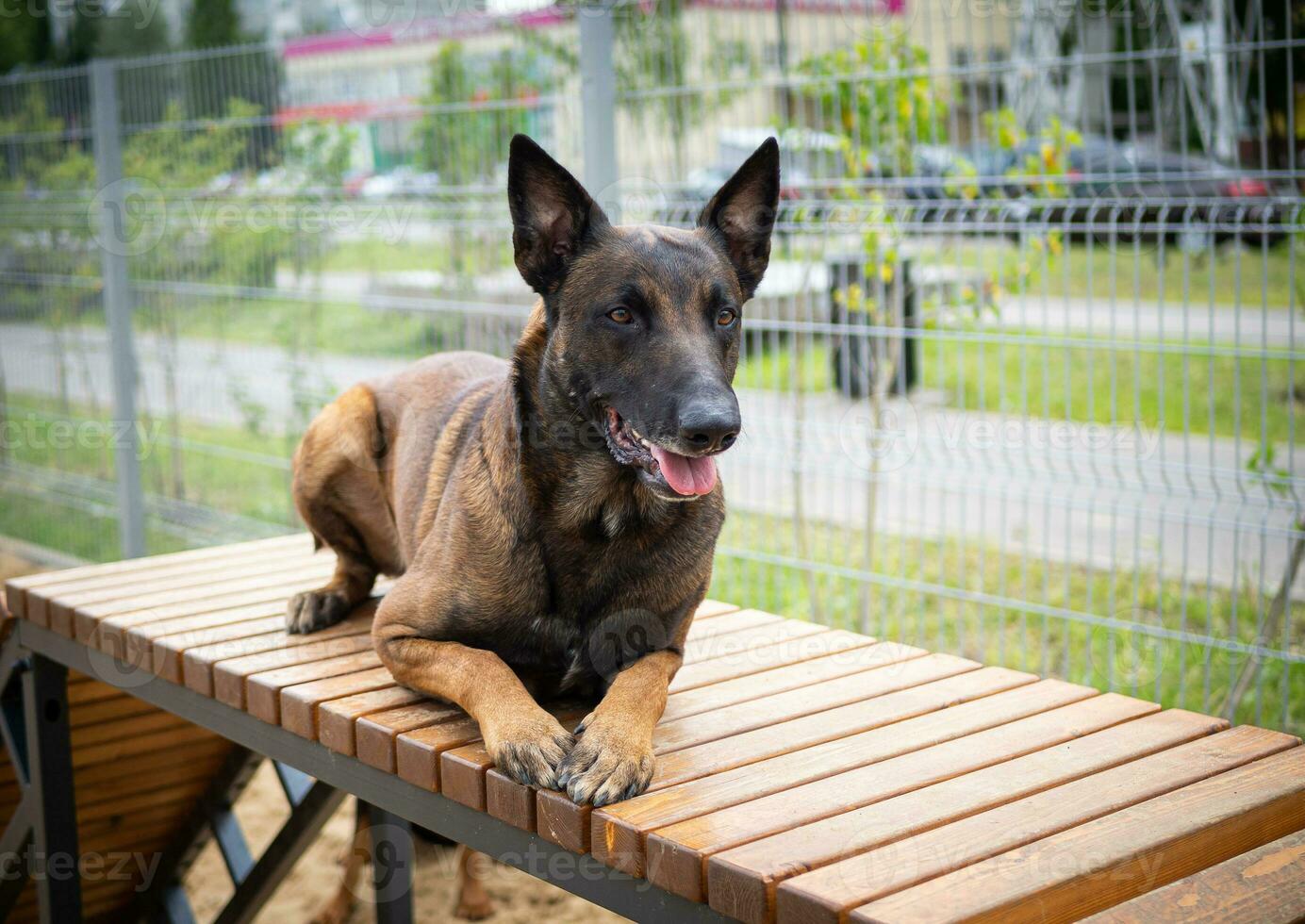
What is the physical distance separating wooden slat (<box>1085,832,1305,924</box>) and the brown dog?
3.09ft

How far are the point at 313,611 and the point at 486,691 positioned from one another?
1211 mm

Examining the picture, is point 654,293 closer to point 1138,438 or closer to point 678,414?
point 678,414

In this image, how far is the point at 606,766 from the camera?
236 centimetres

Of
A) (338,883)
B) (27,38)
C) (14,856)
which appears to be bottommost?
(338,883)

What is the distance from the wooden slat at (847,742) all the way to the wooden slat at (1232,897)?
0.65 meters

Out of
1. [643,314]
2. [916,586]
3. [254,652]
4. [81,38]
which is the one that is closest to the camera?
[643,314]

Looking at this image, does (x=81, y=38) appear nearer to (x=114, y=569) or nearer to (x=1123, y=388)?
(x=1123, y=388)

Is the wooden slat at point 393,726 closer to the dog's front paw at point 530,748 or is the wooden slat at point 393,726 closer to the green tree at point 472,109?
the dog's front paw at point 530,748

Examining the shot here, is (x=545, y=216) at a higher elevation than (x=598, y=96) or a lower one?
lower

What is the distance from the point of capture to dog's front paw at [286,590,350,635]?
3594 millimetres

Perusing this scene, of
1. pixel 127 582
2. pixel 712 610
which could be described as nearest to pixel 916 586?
pixel 712 610

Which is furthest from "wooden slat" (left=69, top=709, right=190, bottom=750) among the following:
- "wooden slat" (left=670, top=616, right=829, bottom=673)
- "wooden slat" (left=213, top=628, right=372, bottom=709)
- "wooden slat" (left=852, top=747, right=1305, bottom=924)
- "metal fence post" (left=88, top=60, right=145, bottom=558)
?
"wooden slat" (left=852, top=747, right=1305, bottom=924)

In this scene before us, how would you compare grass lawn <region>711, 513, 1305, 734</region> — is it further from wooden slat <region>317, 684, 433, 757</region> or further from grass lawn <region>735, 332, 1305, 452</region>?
wooden slat <region>317, 684, 433, 757</region>

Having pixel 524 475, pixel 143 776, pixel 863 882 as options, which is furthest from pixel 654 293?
pixel 143 776
